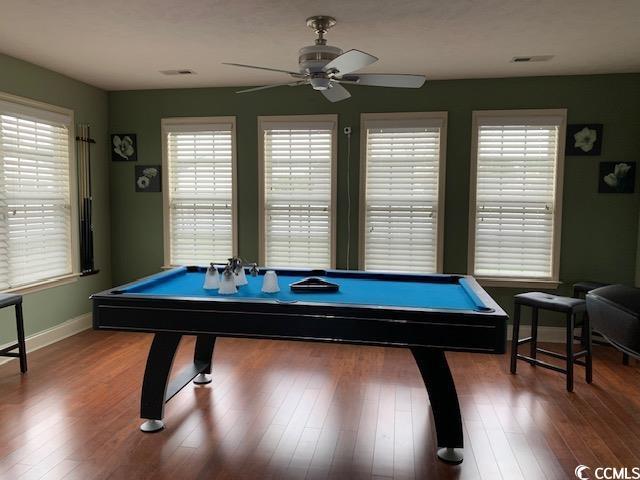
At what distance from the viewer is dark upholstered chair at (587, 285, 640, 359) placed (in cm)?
128

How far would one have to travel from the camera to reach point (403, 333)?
2471 millimetres

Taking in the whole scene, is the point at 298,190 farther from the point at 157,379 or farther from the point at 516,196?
the point at 157,379

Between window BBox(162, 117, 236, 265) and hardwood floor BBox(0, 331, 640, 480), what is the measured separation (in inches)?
55.8

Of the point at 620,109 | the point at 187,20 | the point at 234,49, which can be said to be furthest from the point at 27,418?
the point at 620,109

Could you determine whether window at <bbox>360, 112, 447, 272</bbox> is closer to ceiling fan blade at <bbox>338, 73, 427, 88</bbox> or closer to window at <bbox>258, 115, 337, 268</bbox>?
window at <bbox>258, 115, 337, 268</bbox>

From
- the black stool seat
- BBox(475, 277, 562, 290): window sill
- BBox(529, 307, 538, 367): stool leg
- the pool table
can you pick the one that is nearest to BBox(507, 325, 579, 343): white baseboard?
BBox(475, 277, 562, 290): window sill

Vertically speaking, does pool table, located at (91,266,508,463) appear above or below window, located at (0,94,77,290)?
below

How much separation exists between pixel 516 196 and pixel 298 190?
220 cm

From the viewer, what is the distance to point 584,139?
464 cm

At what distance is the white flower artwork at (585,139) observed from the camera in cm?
462

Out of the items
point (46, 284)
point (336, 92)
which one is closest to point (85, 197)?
point (46, 284)

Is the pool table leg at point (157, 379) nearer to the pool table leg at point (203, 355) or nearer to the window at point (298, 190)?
the pool table leg at point (203, 355)

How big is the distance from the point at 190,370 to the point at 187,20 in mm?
2426

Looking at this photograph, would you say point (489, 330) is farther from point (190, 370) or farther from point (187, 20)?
point (187, 20)
